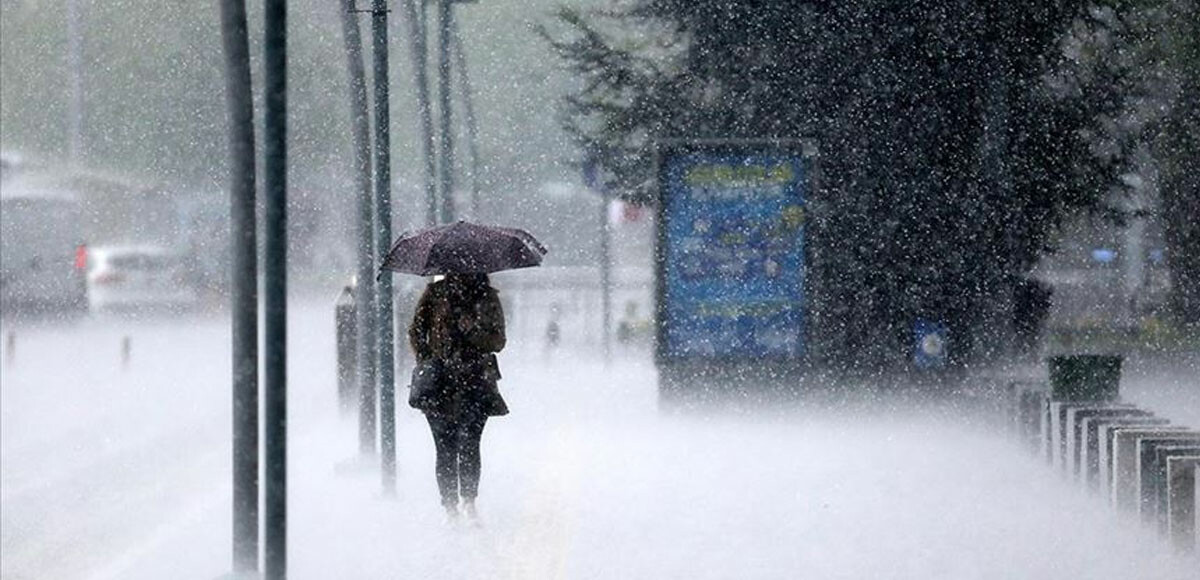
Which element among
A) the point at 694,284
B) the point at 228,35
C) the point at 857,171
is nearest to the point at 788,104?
the point at 857,171

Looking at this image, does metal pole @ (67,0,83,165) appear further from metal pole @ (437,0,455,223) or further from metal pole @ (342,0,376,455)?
metal pole @ (342,0,376,455)

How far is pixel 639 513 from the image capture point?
13.4 m

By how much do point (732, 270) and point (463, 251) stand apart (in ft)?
25.4

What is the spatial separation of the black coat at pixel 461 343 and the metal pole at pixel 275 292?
4.28 metres

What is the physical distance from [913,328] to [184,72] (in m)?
48.9

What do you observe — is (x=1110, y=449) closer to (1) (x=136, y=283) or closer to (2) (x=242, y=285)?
(2) (x=242, y=285)

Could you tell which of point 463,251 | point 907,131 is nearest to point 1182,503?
point 463,251

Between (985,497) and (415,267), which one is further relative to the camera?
(985,497)

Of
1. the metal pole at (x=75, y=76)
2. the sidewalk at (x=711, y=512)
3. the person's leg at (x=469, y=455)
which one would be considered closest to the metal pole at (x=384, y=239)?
the sidewalk at (x=711, y=512)

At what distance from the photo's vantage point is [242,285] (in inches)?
351

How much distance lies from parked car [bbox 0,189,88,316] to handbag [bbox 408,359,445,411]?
110ft

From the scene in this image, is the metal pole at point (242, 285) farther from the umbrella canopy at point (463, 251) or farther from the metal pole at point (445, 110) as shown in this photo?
the metal pole at point (445, 110)

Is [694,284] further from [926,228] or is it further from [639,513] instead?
[639,513]

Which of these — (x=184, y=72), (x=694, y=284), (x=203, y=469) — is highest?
(x=184, y=72)
